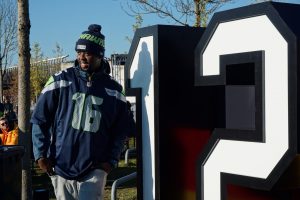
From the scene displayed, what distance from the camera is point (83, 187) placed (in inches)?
144

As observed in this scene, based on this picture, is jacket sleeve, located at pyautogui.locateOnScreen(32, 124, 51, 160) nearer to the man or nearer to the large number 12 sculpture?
the man

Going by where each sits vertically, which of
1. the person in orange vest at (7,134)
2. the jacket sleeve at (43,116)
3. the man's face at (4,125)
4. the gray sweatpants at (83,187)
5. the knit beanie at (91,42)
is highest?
the knit beanie at (91,42)

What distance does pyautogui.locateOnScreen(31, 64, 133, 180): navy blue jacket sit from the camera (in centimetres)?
363

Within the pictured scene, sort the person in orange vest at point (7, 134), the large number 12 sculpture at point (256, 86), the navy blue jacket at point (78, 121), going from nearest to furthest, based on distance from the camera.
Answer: the large number 12 sculpture at point (256, 86) → the navy blue jacket at point (78, 121) → the person in orange vest at point (7, 134)

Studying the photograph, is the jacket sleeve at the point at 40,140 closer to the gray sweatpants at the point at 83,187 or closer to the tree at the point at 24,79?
the gray sweatpants at the point at 83,187

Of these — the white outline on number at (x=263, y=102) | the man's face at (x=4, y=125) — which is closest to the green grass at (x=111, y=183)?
the man's face at (x=4, y=125)

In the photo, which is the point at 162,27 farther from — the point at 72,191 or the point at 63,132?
the point at 72,191

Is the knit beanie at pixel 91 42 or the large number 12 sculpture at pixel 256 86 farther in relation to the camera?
the knit beanie at pixel 91 42

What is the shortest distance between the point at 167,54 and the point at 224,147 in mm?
885

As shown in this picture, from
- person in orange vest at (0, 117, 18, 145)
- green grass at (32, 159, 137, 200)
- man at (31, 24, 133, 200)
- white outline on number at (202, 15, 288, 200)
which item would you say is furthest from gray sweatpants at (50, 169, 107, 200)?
person in orange vest at (0, 117, 18, 145)

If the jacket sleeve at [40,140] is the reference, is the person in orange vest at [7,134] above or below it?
below

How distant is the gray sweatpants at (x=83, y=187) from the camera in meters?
3.64

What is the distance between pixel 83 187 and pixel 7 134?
16.2 feet

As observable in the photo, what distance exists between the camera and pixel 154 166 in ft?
12.0
